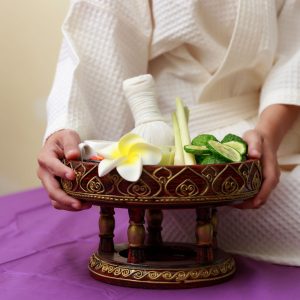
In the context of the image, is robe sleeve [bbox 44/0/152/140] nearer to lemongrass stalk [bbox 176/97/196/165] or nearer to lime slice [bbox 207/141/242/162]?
lemongrass stalk [bbox 176/97/196/165]

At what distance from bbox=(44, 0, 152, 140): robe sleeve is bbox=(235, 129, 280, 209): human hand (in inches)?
12.7

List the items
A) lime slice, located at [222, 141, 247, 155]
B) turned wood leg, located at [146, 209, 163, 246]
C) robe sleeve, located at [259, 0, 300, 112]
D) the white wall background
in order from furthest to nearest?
the white wall background → robe sleeve, located at [259, 0, 300, 112] → turned wood leg, located at [146, 209, 163, 246] → lime slice, located at [222, 141, 247, 155]

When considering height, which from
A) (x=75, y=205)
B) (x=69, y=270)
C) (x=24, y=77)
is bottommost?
(x=69, y=270)

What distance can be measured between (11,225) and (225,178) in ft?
2.11

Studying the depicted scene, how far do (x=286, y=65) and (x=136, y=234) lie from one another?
511mm

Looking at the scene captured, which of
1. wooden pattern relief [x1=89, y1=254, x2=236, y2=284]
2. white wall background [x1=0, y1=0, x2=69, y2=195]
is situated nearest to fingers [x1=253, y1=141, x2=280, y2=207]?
wooden pattern relief [x1=89, y1=254, x2=236, y2=284]

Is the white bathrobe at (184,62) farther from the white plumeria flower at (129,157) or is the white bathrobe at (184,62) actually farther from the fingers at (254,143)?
the white plumeria flower at (129,157)

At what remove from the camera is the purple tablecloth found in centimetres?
83

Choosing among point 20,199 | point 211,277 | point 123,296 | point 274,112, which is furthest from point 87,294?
point 20,199

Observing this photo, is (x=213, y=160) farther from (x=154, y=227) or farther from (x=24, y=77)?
(x=24, y=77)

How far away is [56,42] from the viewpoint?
224cm

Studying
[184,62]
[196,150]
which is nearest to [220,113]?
[184,62]

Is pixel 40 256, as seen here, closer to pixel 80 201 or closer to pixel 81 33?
pixel 80 201

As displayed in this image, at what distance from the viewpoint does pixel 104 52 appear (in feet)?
3.85
